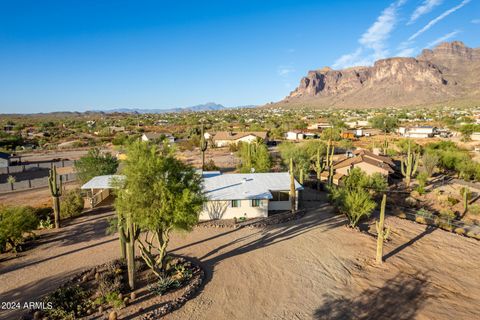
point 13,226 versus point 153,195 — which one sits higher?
point 153,195

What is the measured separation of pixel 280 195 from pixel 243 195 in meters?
3.66

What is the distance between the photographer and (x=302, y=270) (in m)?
15.6

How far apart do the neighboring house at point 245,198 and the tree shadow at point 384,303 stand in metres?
9.81

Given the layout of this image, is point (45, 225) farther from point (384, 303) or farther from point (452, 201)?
point (452, 201)

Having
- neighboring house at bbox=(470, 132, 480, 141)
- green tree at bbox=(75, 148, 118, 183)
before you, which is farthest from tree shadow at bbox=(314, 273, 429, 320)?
neighboring house at bbox=(470, 132, 480, 141)

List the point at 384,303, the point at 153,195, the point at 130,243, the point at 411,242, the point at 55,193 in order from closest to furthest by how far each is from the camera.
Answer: the point at 384,303 → the point at 153,195 → the point at 130,243 → the point at 411,242 → the point at 55,193

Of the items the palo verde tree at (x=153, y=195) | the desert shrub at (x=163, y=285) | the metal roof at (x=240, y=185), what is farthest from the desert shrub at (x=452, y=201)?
the desert shrub at (x=163, y=285)

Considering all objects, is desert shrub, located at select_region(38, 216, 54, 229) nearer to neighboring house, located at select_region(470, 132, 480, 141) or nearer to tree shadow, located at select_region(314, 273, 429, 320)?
tree shadow, located at select_region(314, 273, 429, 320)

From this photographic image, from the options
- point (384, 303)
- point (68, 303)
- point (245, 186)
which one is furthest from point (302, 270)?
point (68, 303)

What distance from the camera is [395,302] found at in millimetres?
13188

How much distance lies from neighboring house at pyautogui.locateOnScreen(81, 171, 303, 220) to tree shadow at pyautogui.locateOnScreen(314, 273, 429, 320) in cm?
981

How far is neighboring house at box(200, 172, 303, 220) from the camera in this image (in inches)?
877

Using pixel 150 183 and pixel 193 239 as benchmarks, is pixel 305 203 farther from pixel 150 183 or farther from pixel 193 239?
pixel 150 183

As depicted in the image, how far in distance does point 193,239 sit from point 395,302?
11945 mm
